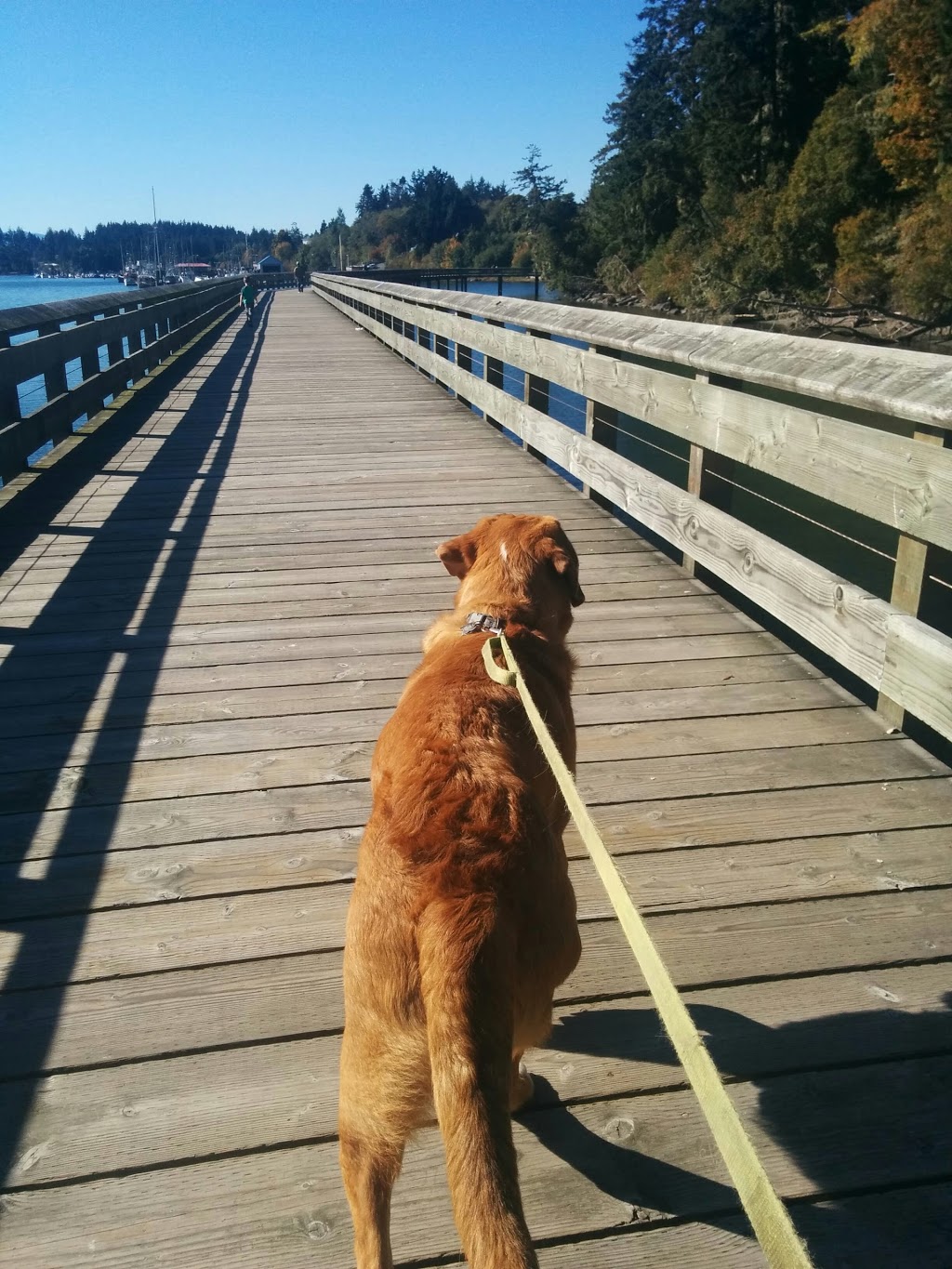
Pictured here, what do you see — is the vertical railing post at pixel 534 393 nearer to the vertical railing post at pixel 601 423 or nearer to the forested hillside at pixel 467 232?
the vertical railing post at pixel 601 423

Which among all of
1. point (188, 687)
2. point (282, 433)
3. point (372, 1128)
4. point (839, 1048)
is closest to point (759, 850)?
point (839, 1048)

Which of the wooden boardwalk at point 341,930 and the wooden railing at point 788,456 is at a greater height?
the wooden railing at point 788,456

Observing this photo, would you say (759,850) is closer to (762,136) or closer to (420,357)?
(420,357)

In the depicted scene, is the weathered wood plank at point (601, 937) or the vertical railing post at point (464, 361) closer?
the weathered wood plank at point (601, 937)

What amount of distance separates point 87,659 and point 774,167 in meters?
62.5

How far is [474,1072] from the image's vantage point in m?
1.19

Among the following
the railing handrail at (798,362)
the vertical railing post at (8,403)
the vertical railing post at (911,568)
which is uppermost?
the railing handrail at (798,362)

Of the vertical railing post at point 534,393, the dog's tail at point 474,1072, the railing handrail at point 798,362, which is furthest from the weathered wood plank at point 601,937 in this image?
the vertical railing post at point 534,393

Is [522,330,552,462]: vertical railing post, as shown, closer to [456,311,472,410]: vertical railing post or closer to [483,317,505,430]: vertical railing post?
[483,317,505,430]: vertical railing post

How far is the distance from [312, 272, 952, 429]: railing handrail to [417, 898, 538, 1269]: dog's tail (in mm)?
1946

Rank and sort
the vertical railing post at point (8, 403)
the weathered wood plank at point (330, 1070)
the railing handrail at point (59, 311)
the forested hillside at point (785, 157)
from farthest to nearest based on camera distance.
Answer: the forested hillside at point (785, 157)
the railing handrail at point (59, 311)
the vertical railing post at point (8, 403)
the weathered wood plank at point (330, 1070)

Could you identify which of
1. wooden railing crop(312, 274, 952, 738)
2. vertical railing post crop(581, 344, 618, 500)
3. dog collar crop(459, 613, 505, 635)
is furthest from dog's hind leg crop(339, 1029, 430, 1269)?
vertical railing post crop(581, 344, 618, 500)

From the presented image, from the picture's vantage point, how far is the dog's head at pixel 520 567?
244cm

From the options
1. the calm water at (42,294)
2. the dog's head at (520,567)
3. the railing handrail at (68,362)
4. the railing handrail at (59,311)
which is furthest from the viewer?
the calm water at (42,294)
